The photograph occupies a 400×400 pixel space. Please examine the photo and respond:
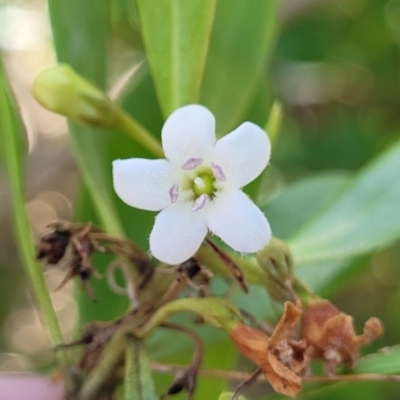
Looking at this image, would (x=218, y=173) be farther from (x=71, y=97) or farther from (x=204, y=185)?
(x=71, y=97)

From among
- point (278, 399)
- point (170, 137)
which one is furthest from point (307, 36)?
point (170, 137)

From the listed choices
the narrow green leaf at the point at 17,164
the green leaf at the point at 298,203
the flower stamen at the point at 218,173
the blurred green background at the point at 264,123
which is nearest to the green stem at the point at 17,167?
the narrow green leaf at the point at 17,164

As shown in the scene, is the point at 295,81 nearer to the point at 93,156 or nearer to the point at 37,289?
the point at 93,156

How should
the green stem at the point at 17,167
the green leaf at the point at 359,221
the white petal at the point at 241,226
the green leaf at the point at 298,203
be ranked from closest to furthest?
the white petal at the point at 241,226, the green stem at the point at 17,167, the green leaf at the point at 359,221, the green leaf at the point at 298,203

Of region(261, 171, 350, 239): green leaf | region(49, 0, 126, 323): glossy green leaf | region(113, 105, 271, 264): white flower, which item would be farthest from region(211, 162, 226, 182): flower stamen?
region(261, 171, 350, 239): green leaf

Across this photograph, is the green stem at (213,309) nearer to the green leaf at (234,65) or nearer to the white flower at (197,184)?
the white flower at (197,184)

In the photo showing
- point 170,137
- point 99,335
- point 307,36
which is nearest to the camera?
point 170,137

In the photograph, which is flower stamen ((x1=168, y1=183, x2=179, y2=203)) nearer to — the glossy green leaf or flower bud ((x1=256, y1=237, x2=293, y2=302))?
flower bud ((x1=256, y1=237, x2=293, y2=302))
